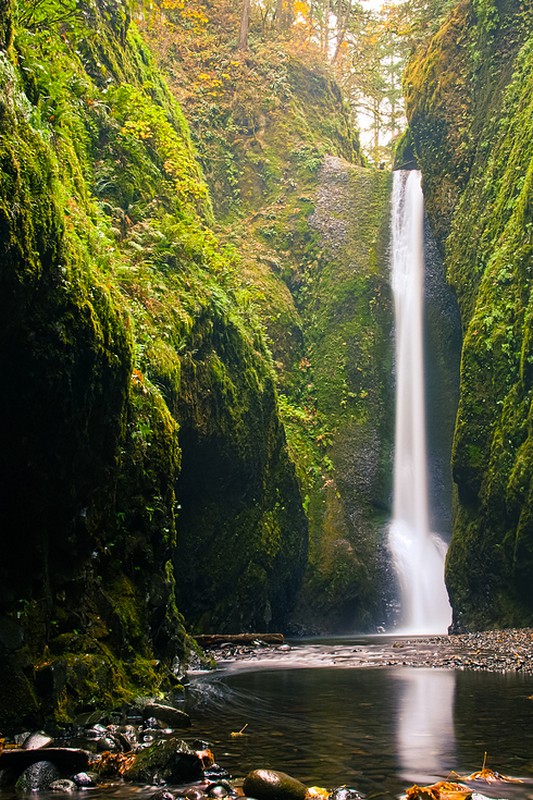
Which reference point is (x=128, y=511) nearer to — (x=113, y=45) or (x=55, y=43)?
(x=55, y=43)

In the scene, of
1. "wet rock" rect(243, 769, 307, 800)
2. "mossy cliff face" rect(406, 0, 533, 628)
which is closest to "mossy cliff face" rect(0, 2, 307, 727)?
"wet rock" rect(243, 769, 307, 800)

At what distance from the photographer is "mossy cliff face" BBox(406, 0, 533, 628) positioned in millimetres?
15297

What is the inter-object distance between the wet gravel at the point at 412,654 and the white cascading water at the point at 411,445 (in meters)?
5.17

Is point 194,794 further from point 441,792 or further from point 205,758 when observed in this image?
point 441,792

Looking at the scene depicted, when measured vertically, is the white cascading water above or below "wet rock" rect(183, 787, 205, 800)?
above

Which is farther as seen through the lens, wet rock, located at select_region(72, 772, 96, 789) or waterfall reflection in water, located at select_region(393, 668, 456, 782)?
waterfall reflection in water, located at select_region(393, 668, 456, 782)

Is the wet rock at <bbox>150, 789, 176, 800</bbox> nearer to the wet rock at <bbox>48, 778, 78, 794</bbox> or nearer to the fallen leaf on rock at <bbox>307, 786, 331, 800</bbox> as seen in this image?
the wet rock at <bbox>48, 778, 78, 794</bbox>

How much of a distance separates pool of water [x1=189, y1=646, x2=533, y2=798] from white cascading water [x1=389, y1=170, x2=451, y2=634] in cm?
1059

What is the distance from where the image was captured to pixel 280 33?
34.3 m

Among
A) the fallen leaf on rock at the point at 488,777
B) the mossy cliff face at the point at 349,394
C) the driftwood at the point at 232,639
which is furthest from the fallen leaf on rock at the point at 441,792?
the mossy cliff face at the point at 349,394

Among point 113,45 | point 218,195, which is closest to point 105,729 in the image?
point 113,45

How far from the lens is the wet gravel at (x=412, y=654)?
1102 centimetres

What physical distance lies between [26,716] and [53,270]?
361cm

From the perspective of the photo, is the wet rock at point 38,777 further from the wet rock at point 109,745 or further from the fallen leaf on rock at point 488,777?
the fallen leaf on rock at point 488,777
